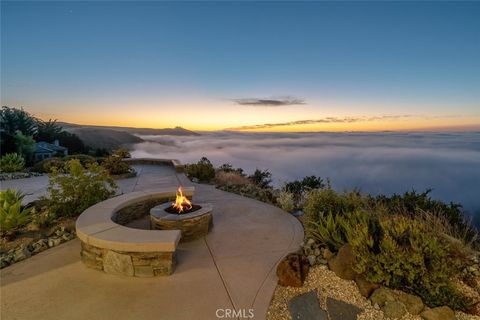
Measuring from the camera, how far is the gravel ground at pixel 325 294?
2.92 metres

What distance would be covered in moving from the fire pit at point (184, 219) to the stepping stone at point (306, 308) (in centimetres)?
235

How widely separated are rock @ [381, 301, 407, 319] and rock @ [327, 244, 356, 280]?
55cm

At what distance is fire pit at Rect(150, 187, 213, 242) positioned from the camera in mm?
4719

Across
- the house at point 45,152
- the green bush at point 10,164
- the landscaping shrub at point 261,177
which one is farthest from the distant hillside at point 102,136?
the landscaping shrub at point 261,177

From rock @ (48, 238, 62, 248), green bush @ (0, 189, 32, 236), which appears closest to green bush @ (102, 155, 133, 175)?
green bush @ (0, 189, 32, 236)

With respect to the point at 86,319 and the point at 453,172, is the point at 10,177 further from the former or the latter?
the point at 453,172

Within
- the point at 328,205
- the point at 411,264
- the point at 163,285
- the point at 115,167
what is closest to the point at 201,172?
the point at 115,167

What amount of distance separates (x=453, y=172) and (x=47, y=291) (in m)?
44.7

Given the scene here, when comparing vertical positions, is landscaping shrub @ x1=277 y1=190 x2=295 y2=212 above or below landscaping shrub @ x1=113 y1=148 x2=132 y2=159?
below

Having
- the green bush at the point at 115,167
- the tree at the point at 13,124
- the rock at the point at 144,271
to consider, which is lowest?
the rock at the point at 144,271

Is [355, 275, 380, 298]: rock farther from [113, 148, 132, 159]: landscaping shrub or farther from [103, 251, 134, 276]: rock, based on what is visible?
[113, 148, 132, 159]: landscaping shrub

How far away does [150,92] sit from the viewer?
14.0 meters

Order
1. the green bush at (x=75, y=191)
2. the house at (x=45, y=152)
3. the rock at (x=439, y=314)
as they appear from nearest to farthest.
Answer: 1. the rock at (x=439, y=314)
2. the green bush at (x=75, y=191)
3. the house at (x=45, y=152)

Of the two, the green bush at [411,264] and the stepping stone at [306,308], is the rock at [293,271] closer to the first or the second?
the stepping stone at [306,308]
